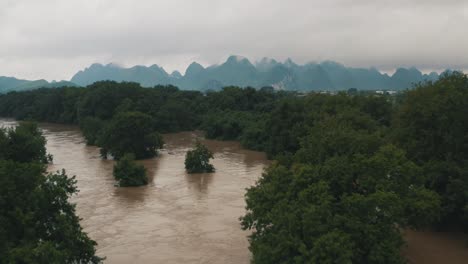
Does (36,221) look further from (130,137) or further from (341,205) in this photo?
(130,137)

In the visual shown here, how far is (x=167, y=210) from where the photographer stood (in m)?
22.0

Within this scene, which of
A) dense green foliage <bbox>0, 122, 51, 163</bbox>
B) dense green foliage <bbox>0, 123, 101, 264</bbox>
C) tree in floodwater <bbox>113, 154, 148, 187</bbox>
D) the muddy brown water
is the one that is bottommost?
the muddy brown water

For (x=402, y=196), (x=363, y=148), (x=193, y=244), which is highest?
(x=363, y=148)

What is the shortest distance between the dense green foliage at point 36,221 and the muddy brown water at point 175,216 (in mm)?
3343

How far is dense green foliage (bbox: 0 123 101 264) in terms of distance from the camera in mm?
10891

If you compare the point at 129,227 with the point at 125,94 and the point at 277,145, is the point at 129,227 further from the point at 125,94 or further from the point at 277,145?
the point at 125,94

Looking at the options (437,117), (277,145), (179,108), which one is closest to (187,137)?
(179,108)

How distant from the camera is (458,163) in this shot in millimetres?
17312

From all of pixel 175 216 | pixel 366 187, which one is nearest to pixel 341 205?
pixel 366 187

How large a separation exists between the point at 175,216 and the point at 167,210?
47.5 inches

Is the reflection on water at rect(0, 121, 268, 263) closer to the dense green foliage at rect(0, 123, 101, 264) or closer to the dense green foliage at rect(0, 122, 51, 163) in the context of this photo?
the dense green foliage at rect(0, 123, 101, 264)

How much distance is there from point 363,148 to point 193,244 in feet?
24.1

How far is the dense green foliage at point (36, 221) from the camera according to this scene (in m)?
10.9

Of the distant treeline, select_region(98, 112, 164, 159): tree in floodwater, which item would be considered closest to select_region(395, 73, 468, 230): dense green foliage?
the distant treeline
